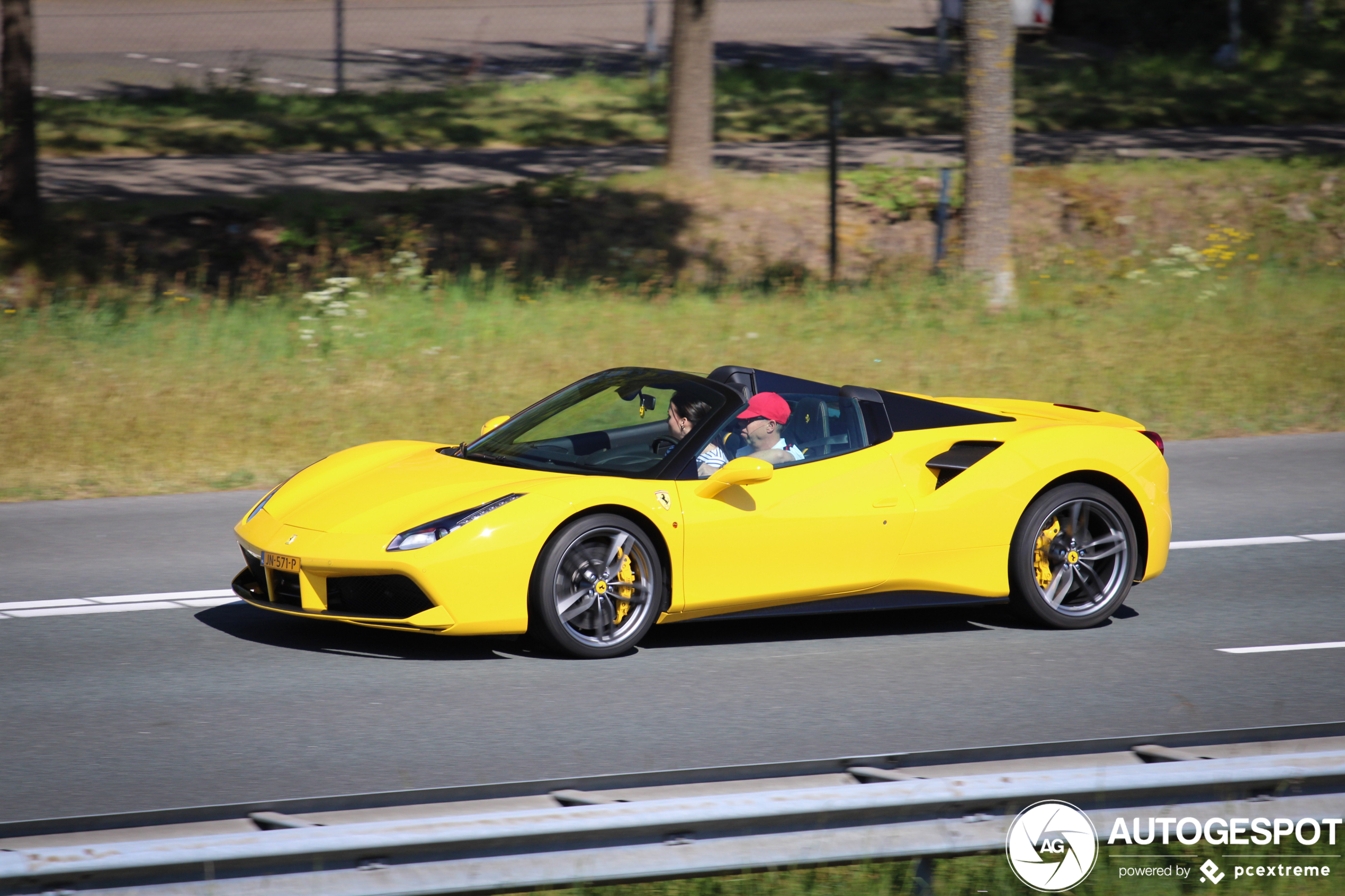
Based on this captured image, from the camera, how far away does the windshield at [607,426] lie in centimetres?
690

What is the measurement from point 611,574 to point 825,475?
1097 millimetres

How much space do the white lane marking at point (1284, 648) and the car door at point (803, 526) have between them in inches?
61.3

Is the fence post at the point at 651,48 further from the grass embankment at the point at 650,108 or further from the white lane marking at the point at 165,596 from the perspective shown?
the white lane marking at the point at 165,596

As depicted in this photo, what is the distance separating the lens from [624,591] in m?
6.50

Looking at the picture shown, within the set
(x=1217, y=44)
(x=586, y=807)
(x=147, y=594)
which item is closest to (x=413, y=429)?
(x=147, y=594)

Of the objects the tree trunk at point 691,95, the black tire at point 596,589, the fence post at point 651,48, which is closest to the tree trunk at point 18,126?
the tree trunk at point 691,95

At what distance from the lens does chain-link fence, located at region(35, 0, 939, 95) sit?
27.0 m

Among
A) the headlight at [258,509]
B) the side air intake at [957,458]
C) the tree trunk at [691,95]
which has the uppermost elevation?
the tree trunk at [691,95]

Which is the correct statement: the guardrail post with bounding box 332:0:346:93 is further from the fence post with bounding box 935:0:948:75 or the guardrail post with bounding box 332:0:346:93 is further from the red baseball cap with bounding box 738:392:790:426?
the red baseball cap with bounding box 738:392:790:426

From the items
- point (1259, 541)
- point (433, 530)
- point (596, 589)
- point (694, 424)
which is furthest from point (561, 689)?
point (1259, 541)

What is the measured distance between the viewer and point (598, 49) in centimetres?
3059

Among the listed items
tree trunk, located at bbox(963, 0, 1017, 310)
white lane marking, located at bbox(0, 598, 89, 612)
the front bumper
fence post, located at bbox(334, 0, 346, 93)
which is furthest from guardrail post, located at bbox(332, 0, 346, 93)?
the front bumper

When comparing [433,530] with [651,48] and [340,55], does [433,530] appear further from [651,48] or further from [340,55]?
[651,48]

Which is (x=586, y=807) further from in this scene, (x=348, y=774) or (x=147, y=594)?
(x=147, y=594)
